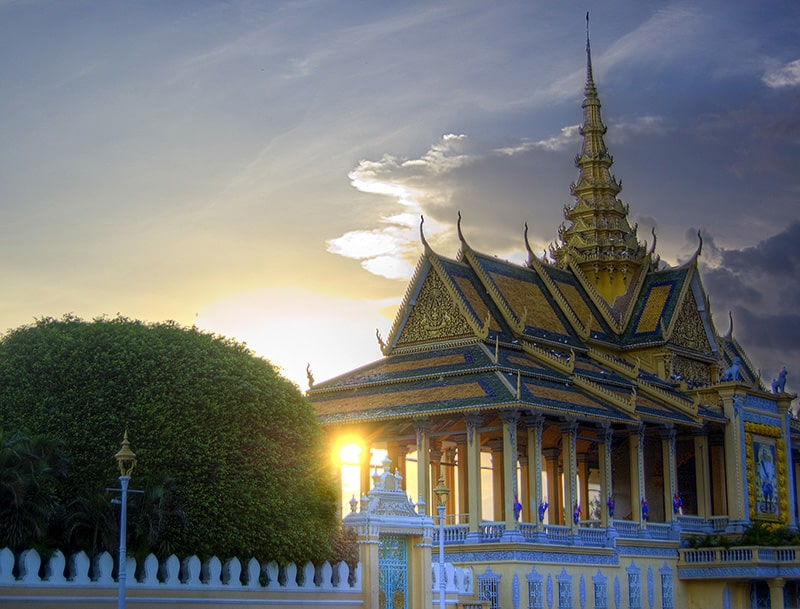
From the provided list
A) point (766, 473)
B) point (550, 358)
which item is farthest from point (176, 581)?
point (766, 473)

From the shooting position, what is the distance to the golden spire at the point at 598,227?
2288 inches

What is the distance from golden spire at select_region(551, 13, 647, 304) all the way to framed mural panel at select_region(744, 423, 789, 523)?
31.5ft

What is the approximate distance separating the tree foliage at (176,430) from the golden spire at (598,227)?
2880 centimetres

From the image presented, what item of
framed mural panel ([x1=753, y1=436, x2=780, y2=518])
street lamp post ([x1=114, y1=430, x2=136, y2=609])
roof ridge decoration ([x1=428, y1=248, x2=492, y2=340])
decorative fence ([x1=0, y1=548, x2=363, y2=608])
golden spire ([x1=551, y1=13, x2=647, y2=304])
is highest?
golden spire ([x1=551, y1=13, x2=647, y2=304])

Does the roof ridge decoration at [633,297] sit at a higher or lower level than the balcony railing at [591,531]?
higher

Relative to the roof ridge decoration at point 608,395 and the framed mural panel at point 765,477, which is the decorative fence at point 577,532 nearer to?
the framed mural panel at point 765,477

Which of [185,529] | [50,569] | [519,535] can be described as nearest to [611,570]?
[519,535]

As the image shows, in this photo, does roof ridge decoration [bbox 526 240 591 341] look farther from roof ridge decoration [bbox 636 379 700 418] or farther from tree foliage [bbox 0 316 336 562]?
tree foliage [bbox 0 316 336 562]

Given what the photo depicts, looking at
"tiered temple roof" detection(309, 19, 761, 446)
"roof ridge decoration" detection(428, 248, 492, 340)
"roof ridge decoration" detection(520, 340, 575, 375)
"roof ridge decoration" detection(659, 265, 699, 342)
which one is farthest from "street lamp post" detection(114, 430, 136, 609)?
"roof ridge decoration" detection(659, 265, 699, 342)

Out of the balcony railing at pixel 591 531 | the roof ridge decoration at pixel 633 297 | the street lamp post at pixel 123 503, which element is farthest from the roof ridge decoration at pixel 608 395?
the street lamp post at pixel 123 503

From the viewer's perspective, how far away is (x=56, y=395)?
29.5 metres

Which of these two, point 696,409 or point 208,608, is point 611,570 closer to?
point 696,409

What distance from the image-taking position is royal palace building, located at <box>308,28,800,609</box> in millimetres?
40656

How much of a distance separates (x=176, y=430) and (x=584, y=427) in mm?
19582
